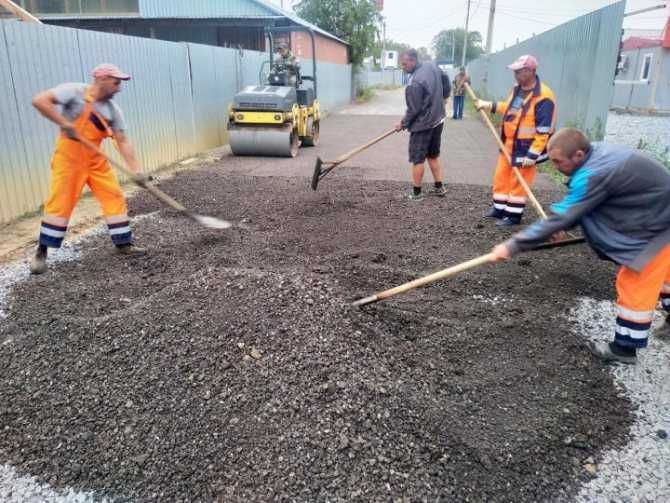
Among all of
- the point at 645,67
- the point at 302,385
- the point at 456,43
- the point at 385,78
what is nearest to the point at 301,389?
the point at 302,385

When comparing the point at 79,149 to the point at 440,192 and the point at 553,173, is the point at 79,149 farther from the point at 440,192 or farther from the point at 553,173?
the point at 553,173

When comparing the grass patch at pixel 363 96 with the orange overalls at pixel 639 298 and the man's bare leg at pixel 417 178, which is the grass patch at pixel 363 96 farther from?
the orange overalls at pixel 639 298

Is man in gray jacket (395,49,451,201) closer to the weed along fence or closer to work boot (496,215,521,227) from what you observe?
work boot (496,215,521,227)

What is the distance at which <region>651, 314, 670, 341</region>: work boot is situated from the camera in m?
3.36

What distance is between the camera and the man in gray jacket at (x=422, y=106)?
5980mm

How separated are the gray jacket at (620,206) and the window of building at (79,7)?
1846 centimetres

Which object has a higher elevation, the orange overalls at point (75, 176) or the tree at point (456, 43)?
the tree at point (456, 43)

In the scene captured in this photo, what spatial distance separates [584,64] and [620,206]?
25.6 ft

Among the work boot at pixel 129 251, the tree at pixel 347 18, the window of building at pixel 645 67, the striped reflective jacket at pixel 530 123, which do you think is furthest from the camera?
the tree at pixel 347 18

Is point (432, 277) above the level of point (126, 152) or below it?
below

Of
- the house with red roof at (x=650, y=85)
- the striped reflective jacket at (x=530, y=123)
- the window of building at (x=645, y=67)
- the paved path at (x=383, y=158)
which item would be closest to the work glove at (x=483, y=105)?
the striped reflective jacket at (x=530, y=123)

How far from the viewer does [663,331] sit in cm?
340

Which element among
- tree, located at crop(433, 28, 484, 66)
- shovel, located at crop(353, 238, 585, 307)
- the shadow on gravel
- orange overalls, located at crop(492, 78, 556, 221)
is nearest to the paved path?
orange overalls, located at crop(492, 78, 556, 221)

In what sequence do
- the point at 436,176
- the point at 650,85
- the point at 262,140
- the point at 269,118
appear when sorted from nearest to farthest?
the point at 436,176
the point at 269,118
the point at 262,140
the point at 650,85
